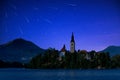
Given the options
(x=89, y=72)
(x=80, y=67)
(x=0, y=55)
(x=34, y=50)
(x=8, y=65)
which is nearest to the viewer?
(x=0, y=55)

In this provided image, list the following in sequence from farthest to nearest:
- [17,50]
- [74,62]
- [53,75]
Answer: [74,62] < [53,75] < [17,50]

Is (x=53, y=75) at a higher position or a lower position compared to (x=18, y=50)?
lower

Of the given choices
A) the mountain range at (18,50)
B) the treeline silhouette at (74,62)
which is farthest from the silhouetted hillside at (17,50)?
the treeline silhouette at (74,62)

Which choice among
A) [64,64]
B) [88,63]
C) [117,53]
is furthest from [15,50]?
[88,63]

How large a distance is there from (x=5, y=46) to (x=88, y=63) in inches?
250

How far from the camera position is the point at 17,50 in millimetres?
8961

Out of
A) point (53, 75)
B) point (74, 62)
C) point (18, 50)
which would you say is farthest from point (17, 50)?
point (74, 62)

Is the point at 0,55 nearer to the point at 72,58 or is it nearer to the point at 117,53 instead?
the point at 117,53

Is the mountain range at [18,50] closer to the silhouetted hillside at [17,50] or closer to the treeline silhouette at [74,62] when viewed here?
the silhouetted hillside at [17,50]

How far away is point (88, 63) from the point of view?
1349 cm

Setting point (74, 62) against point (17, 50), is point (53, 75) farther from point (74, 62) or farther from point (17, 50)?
point (17, 50)

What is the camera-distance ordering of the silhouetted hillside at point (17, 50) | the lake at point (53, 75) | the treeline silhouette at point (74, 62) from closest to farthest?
1. the silhouetted hillside at point (17, 50)
2. the lake at point (53, 75)
3. the treeline silhouette at point (74, 62)

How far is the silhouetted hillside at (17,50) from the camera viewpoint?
801 cm

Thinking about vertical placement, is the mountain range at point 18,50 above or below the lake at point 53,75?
above
